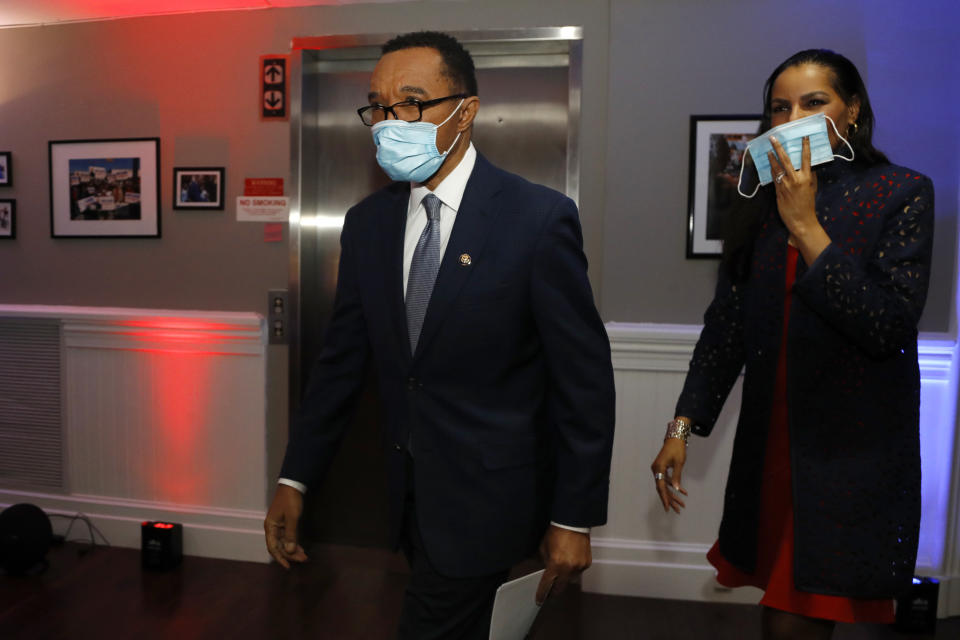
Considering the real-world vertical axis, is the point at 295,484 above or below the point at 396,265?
below

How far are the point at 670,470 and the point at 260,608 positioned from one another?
2.03m

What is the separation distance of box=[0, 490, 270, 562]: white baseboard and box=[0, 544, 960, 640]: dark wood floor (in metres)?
0.08

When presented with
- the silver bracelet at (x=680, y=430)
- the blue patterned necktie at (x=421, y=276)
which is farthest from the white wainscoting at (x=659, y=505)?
the blue patterned necktie at (x=421, y=276)

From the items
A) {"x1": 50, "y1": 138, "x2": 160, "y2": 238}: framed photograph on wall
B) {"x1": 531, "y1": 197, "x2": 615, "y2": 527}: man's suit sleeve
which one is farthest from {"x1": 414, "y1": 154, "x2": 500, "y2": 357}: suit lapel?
{"x1": 50, "y1": 138, "x2": 160, "y2": 238}: framed photograph on wall

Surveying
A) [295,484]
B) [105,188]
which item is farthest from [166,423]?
[295,484]

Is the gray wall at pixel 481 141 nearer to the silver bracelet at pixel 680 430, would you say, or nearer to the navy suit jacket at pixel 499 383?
the silver bracelet at pixel 680 430

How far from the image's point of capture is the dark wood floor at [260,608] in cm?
260

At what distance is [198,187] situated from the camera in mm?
3254

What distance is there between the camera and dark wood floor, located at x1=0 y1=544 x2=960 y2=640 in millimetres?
2604

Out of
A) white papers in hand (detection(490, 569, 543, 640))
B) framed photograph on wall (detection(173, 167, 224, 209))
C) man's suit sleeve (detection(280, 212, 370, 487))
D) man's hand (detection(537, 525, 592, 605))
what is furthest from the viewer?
framed photograph on wall (detection(173, 167, 224, 209))

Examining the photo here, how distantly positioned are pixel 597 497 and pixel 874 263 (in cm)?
68

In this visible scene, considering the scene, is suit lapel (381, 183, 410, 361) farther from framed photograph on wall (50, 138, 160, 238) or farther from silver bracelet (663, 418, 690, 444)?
framed photograph on wall (50, 138, 160, 238)

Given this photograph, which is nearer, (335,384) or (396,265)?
(396,265)

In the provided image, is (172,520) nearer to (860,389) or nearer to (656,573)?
(656,573)
